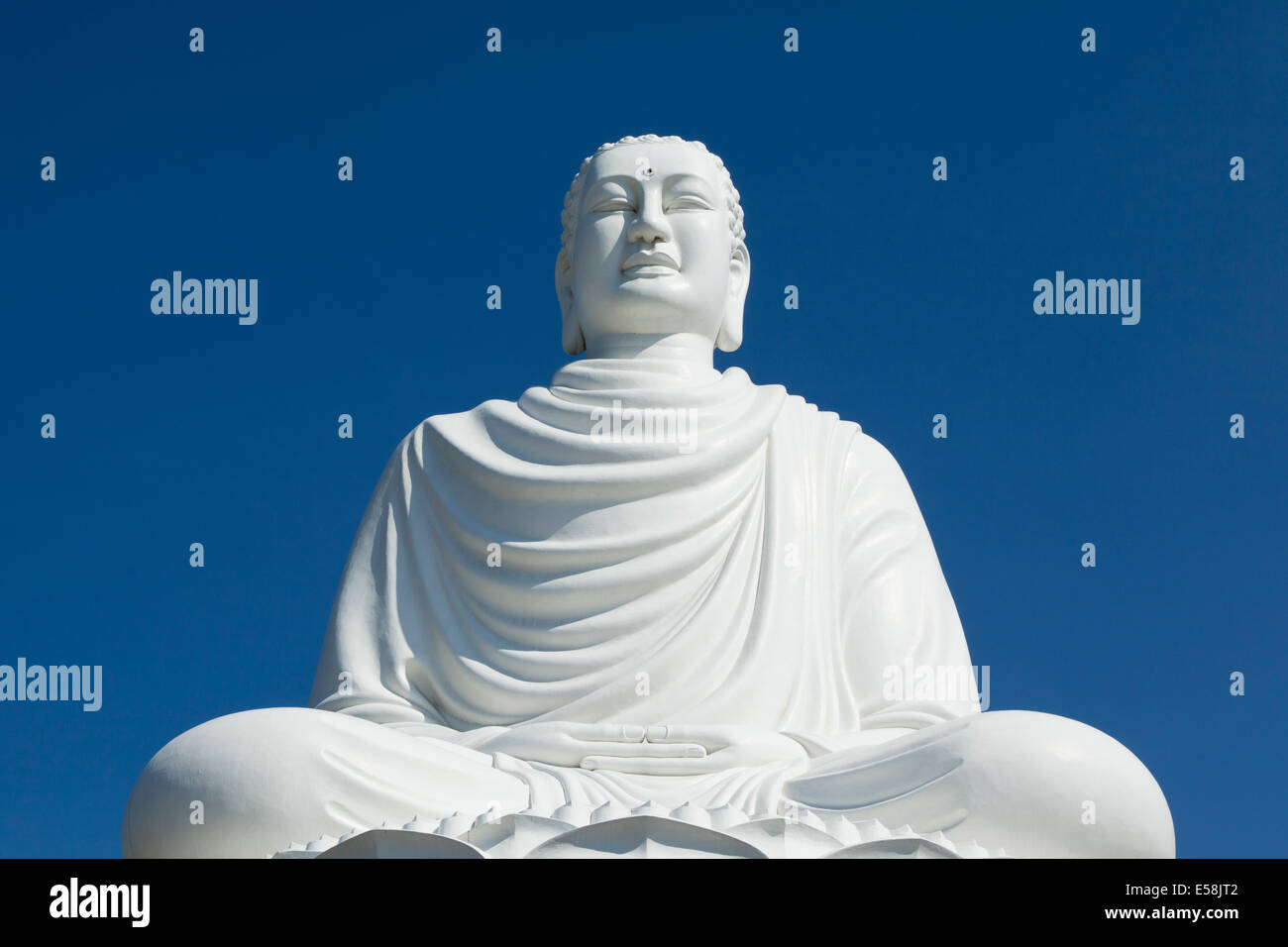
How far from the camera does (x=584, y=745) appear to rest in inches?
274

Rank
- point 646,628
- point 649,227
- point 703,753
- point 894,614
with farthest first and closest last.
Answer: point 649,227, point 894,614, point 646,628, point 703,753

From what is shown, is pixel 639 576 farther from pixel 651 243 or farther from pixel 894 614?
pixel 651 243

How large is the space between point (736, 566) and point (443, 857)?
2269mm

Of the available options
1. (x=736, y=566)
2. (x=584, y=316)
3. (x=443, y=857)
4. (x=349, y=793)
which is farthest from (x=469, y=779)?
(x=584, y=316)

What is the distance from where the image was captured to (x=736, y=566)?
7531 mm

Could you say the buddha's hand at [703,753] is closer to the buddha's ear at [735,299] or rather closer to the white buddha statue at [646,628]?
the white buddha statue at [646,628]

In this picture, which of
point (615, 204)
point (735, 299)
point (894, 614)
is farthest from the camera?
point (735, 299)

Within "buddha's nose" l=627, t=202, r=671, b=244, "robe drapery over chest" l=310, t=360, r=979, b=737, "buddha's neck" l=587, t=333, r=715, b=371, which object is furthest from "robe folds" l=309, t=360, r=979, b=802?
"buddha's nose" l=627, t=202, r=671, b=244

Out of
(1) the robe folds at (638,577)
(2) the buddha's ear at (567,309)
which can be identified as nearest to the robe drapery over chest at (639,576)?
(1) the robe folds at (638,577)

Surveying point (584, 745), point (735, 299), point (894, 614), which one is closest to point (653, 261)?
point (735, 299)

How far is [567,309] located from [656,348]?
642mm

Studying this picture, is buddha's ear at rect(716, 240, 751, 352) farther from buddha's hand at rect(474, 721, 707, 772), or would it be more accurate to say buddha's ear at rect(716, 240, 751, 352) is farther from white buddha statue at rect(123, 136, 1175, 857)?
buddha's hand at rect(474, 721, 707, 772)
